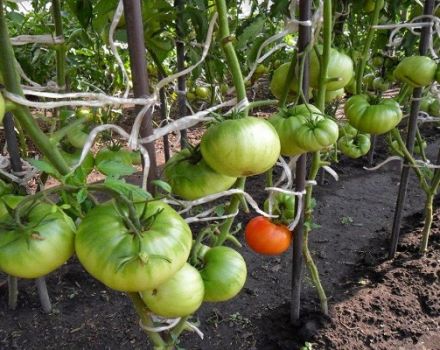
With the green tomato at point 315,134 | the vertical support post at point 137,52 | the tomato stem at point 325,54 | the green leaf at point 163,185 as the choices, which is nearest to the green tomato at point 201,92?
the tomato stem at point 325,54

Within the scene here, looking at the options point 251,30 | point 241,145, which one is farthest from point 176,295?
point 251,30

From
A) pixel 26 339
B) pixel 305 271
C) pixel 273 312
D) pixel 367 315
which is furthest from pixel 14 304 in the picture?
pixel 367 315

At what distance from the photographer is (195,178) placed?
2.44ft

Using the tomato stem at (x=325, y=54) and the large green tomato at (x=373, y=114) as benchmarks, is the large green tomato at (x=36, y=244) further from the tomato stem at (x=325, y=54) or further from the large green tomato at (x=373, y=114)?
the large green tomato at (x=373, y=114)

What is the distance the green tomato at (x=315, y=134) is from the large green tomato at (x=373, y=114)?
1.16 feet

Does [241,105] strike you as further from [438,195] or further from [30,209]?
[438,195]

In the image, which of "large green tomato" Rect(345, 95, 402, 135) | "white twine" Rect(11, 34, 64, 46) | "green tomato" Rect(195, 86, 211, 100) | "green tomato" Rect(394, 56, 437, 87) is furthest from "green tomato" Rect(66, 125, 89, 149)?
"green tomato" Rect(195, 86, 211, 100)

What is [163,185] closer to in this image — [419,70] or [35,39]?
[35,39]

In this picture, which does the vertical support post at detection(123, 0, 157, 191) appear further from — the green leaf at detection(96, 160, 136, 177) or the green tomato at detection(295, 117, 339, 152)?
the green tomato at detection(295, 117, 339, 152)

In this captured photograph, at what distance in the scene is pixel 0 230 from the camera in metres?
0.56

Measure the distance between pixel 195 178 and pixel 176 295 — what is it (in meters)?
0.19

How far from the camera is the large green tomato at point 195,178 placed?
746 mm

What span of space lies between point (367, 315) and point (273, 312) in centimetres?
31

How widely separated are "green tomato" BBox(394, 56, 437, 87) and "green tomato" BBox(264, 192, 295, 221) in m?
0.50
